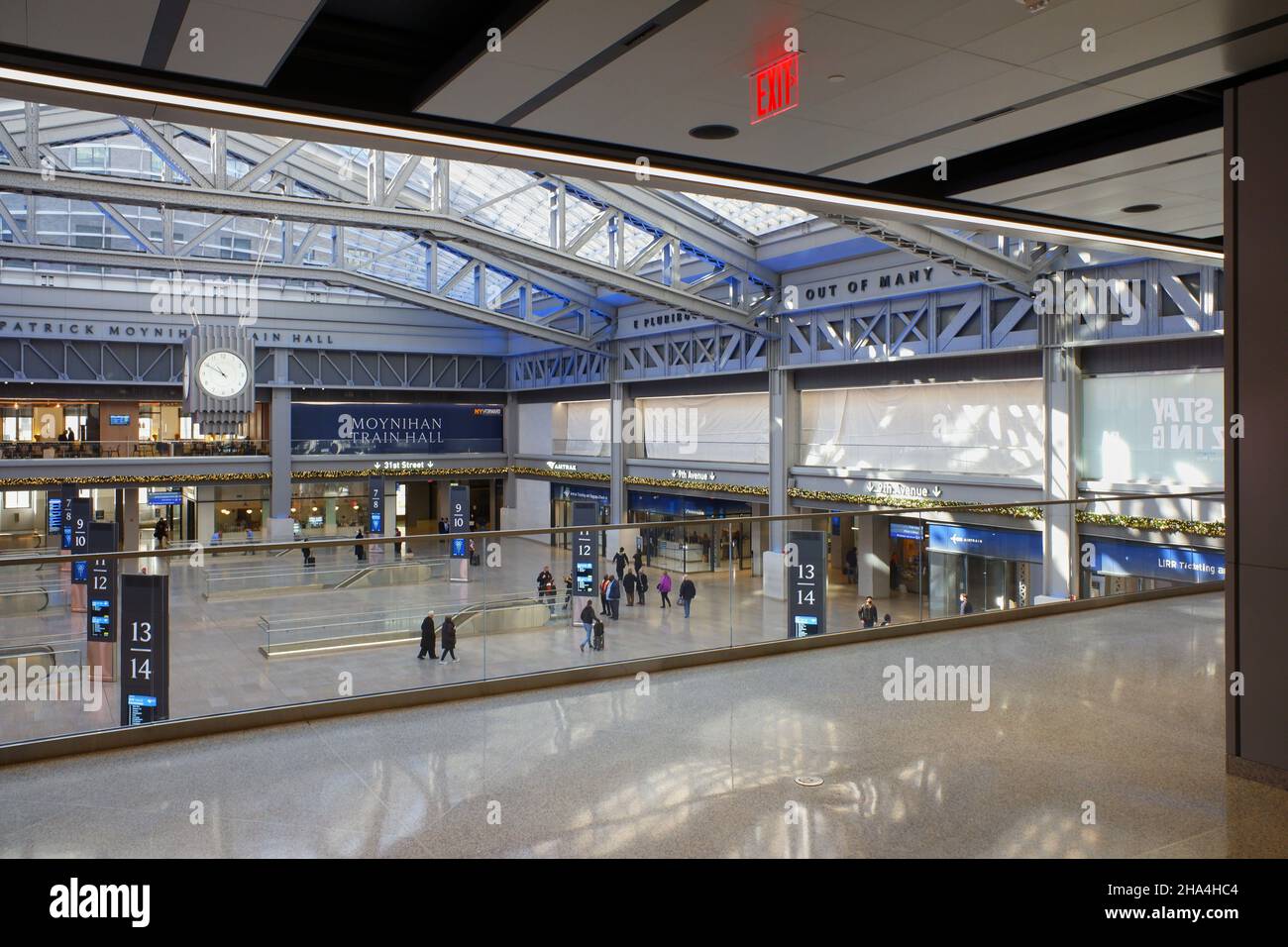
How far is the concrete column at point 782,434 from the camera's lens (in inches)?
1035

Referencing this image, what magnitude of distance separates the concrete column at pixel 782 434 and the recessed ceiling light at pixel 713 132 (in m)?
20.7

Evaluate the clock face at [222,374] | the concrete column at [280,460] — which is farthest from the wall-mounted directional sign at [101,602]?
the concrete column at [280,460]

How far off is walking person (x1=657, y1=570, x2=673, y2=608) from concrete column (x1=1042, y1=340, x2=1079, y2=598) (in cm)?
1308

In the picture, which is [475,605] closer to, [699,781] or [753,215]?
[699,781]

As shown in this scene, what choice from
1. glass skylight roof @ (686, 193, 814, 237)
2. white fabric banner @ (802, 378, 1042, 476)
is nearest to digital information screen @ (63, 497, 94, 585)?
glass skylight roof @ (686, 193, 814, 237)

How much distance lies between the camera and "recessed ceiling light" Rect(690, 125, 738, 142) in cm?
552

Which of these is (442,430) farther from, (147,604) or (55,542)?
(147,604)

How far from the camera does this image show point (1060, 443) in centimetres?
1931

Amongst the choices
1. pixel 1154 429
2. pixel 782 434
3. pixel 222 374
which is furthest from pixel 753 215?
pixel 222 374

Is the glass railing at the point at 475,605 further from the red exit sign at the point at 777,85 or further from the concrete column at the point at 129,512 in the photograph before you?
the concrete column at the point at 129,512

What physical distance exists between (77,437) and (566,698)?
36.8 m

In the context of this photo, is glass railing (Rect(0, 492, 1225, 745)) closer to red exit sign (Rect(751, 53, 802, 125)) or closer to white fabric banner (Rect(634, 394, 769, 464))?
red exit sign (Rect(751, 53, 802, 125))

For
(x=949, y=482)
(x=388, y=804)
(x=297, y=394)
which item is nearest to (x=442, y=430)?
(x=297, y=394)

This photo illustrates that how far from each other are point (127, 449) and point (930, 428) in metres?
27.9
